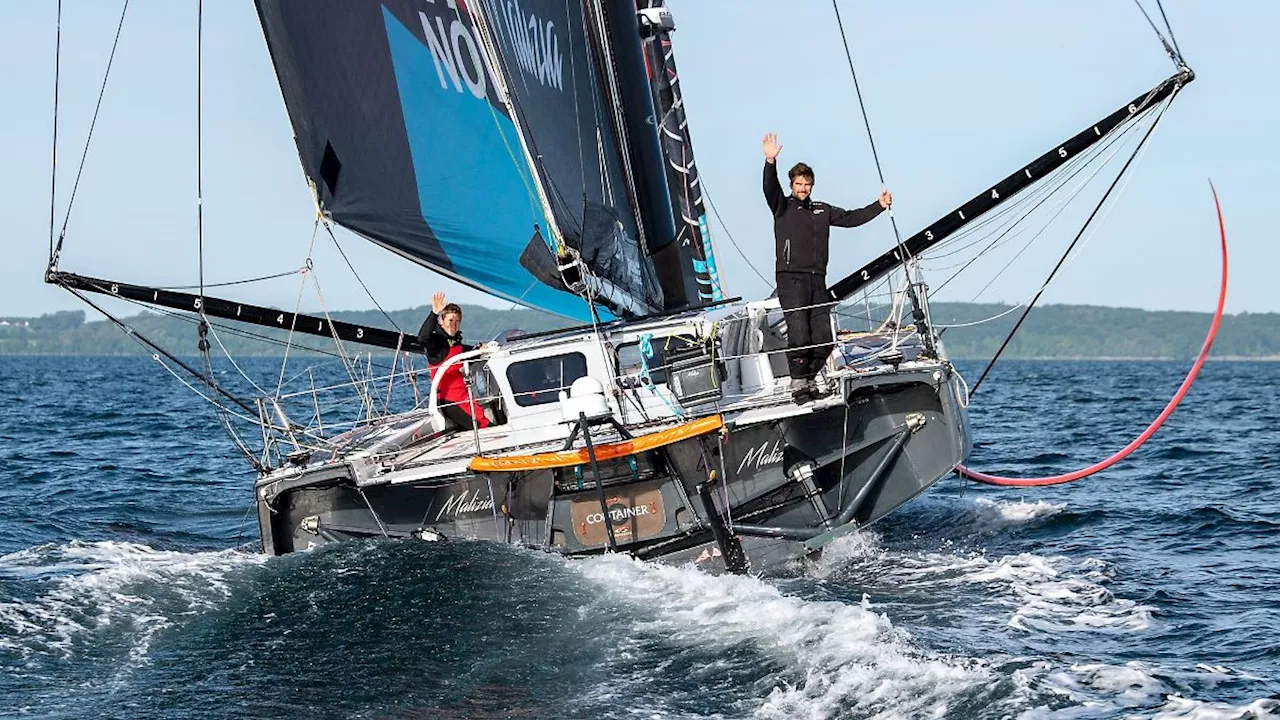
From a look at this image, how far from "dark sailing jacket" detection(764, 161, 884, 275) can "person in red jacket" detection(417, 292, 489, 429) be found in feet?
10.2

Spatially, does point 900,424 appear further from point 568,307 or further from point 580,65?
point 580,65

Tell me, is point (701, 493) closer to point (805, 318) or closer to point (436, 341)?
point (805, 318)

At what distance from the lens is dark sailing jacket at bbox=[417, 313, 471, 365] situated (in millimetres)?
13109

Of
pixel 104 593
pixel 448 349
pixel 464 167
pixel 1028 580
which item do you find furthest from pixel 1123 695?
pixel 464 167

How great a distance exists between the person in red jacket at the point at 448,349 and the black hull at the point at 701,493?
1.37 metres

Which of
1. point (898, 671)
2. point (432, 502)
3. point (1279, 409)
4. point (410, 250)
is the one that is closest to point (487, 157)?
point (410, 250)

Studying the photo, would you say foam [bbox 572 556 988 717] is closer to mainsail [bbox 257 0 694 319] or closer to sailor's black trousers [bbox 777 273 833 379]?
sailor's black trousers [bbox 777 273 833 379]

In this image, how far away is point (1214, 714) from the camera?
7.56 meters

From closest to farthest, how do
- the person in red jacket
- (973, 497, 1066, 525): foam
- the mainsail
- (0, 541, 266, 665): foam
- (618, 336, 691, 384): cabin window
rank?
(0, 541, 266, 665): foam < (618, 336, 691, 384): cabin window < the mainsail < the person in red jacket < (973, 497, 1066, 525): foam

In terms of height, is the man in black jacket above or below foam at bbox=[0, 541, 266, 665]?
above

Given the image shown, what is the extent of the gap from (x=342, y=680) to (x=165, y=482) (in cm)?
1269

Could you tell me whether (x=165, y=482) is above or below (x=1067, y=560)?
above

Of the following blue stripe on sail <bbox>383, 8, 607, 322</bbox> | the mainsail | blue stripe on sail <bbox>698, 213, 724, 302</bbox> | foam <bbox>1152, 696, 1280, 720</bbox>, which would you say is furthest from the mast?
foam <bbox>1152, 696, 1280, 720</bbox>

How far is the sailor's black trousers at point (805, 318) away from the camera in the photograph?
38.8ft
